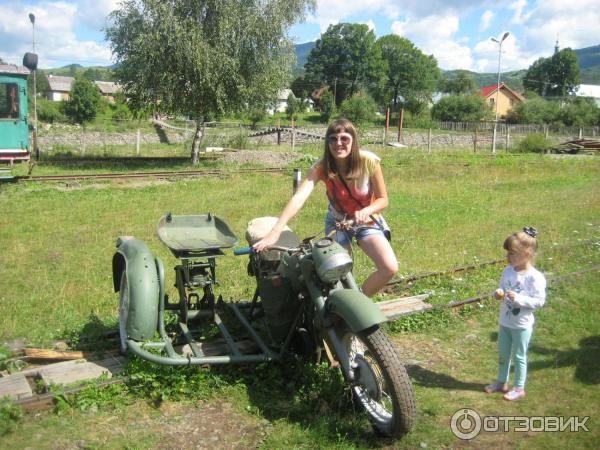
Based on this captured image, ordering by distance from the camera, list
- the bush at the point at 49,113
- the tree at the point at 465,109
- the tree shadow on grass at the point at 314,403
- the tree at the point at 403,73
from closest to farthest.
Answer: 1. the tree shadow on grass at the point at 314,403
2. the bush at the point at 49,113
3. the tree at the point at 465,109
4. the tree at the point at 403,73

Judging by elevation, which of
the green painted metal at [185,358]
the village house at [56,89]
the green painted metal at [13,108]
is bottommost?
the green painted metal at [185,358]

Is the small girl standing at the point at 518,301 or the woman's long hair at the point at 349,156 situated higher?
the woman's long hair at the point at 349,156

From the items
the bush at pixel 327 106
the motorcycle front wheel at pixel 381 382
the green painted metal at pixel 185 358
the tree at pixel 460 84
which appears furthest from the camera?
the tree at pixel 460 84

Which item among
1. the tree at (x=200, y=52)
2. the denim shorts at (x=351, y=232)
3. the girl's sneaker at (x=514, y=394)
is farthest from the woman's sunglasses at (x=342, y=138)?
the tree at (x=200, y=52)

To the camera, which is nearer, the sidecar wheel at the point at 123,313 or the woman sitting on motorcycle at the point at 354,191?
the woman sitting on motorcycle at the point at 354,191

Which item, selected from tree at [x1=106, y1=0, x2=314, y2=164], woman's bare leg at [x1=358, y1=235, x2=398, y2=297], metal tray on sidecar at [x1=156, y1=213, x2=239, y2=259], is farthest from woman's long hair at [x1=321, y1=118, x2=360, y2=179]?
tree at [x1=106, y1=0, x2=314, y2=164]

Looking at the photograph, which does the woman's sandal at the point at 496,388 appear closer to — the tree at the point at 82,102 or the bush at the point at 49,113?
the bush at the point at 49,113

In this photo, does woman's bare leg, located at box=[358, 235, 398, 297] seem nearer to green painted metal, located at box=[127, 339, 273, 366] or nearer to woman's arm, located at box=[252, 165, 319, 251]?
woman's arm, located at box=[252, 165, 319, 251]

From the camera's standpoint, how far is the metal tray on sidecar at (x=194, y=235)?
14.5 feet

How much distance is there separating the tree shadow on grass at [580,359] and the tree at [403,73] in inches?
3619

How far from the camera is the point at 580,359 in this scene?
4.71 meters

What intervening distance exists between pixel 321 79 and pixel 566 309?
3688 inches

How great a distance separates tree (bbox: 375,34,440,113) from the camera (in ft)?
315

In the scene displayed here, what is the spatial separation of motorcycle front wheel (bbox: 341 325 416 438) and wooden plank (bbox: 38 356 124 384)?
5.93 ft
